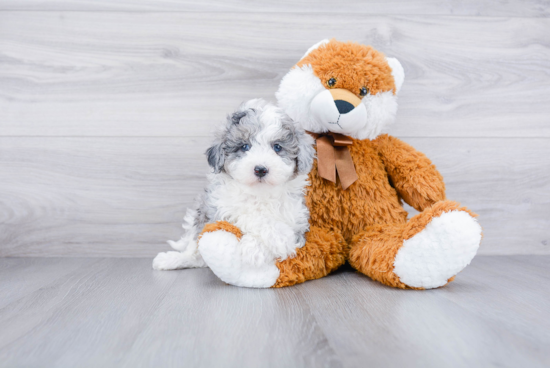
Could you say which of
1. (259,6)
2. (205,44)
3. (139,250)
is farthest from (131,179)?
(259,6)

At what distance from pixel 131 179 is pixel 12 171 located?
353 mm

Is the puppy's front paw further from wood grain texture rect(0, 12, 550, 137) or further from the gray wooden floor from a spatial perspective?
wood grain texture rect(0, 12, 550, 137)

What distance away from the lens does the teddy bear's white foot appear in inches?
34.7

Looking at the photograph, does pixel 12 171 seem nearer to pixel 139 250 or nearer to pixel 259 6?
pixel 139 250

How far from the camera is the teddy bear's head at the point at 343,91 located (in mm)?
973

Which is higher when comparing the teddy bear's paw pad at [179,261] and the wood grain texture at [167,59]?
the wood grain texture at [167,59]

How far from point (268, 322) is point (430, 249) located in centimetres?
37

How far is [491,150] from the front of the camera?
1.31 m

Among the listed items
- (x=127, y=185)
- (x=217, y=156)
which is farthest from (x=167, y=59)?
(x=217, y=156)

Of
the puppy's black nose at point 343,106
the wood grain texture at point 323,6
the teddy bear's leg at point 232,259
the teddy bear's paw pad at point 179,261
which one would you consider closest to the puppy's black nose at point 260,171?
the teddy bear's leg at point 232,259

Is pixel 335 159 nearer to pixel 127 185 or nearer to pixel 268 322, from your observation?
pixel 268 322

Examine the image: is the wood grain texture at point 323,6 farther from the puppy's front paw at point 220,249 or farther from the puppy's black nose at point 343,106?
the puppy's front paw at point 220,249

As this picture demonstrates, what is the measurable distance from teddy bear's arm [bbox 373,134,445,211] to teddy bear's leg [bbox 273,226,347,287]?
20 cm

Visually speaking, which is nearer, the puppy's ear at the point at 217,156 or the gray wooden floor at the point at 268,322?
the gray wooden floor at the point at 268,322
